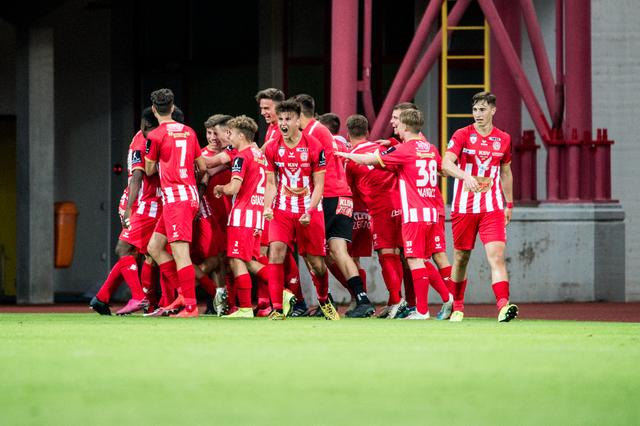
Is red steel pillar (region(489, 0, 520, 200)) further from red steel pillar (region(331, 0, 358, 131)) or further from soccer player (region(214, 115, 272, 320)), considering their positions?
soccer player (region(214, 115, 272, 320))

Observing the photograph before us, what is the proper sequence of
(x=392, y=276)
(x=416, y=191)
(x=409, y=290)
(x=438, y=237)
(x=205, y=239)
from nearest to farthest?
(x=416, y=191) → (x=438, y=237) → (x=392, y=276) → (x=205, y=239) → (x=409, y=290)

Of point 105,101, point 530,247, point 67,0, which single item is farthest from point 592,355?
point 105,101

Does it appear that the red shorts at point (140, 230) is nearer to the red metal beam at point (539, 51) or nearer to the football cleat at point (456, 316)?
the football cleat at point (456, 316)

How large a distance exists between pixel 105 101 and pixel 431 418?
724 inches

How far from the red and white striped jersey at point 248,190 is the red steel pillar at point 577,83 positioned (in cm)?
595

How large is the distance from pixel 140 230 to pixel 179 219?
0.84 m

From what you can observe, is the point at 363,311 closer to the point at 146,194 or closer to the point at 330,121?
the point at 330,121

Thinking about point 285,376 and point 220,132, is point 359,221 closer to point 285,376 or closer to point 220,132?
point 220,132

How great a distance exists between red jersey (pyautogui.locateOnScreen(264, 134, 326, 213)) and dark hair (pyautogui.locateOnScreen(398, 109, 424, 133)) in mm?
838

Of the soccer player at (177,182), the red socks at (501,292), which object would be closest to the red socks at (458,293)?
the red socks at (501,292)

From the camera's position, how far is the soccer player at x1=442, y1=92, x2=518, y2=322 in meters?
12.6

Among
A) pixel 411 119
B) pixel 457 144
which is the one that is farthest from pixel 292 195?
pixel 457 144

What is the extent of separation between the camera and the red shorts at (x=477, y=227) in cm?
1264

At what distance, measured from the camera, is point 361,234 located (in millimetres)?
14617
